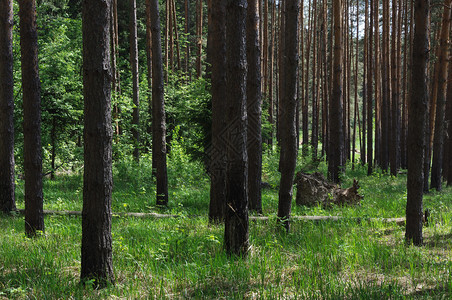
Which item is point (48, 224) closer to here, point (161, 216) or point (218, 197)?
point (161, 216)

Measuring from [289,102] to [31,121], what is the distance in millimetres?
4428

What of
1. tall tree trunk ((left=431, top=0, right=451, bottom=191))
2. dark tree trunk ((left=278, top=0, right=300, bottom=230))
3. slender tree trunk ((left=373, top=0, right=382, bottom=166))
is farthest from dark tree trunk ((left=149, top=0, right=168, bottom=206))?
slender tree trunk ((left=373, top=0, right=382, bottom=166))

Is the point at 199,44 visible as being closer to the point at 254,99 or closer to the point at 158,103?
the point at 158,103

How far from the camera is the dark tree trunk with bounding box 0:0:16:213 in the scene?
829 centimetres

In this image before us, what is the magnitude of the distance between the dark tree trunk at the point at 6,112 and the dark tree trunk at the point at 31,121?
2.49 meters

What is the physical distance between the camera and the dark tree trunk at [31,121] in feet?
20.4

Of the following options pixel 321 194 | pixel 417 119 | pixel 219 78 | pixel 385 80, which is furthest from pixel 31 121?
pixel 385 80

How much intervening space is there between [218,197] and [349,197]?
13.5 ft

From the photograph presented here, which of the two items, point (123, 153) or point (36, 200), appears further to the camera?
point (123, 153)

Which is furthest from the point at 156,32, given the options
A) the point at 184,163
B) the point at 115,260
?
the point at 184,163

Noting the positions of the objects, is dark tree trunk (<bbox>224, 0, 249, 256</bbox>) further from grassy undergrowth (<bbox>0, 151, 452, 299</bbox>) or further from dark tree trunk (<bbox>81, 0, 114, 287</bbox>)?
dark tree trunk (<bbox>81, 0, 114, 287</bbox>)

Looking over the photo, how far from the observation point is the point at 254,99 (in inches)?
313

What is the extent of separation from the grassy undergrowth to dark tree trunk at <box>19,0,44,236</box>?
0.44 metres

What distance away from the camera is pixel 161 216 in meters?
7.94
